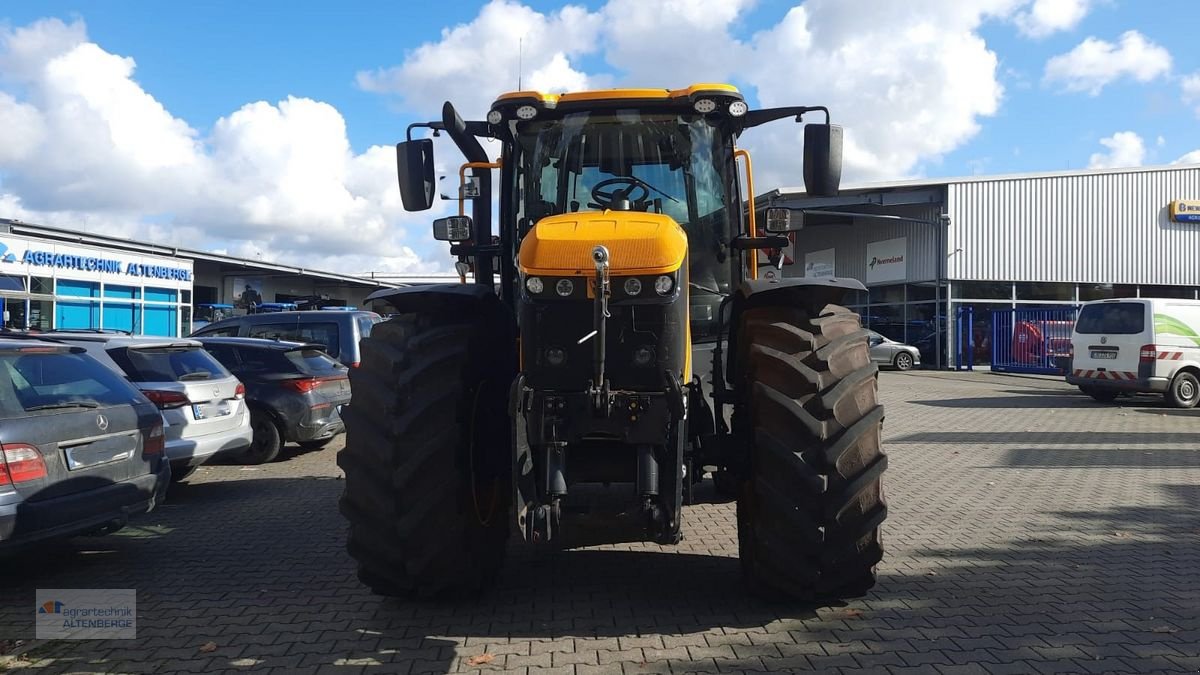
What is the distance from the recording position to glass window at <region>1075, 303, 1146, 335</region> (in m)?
14.5

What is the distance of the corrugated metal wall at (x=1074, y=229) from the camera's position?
26531 millimetres

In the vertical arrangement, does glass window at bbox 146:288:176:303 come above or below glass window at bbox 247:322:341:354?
above

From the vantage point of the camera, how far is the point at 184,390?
307 inches

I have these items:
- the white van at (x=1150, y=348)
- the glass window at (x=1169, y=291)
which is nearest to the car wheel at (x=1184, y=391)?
the white van at (x=1150, y=348)

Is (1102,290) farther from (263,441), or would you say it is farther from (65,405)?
(65,405)

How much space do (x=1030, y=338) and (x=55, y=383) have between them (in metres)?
23.9

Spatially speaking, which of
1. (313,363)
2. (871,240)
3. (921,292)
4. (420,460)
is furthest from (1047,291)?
(420,460)

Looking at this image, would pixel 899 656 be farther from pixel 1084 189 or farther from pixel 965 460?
pixel 1084 189

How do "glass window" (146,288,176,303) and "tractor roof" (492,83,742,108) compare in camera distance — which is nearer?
"tractor roof" (492,83,742,108)

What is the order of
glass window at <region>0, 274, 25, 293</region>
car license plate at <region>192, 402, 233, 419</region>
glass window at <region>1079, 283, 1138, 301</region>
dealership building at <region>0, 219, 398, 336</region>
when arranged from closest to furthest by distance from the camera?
car license plate at <region>192, 402, 233, 419</region>, glass window at <region>0, 274, 25, 293</region>, dealership building at <region>0, 219, 398, 336</region>, glass window at <region>1079, 283, 1138, 301</region>

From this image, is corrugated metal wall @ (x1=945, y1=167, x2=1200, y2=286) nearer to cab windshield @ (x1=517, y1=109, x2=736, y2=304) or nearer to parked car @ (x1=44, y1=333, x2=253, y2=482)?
parked car @ (x1=44, y1=333, x2=253, y2=482)

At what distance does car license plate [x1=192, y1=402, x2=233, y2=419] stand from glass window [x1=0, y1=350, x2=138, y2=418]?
1820mm

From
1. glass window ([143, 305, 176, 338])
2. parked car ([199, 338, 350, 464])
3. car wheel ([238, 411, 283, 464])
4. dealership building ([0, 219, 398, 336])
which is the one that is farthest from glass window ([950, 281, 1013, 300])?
glass window ([143, 305, 176, 338])

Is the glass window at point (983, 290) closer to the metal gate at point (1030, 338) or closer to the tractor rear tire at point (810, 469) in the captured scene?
the metal gate at point (1030, 338)
